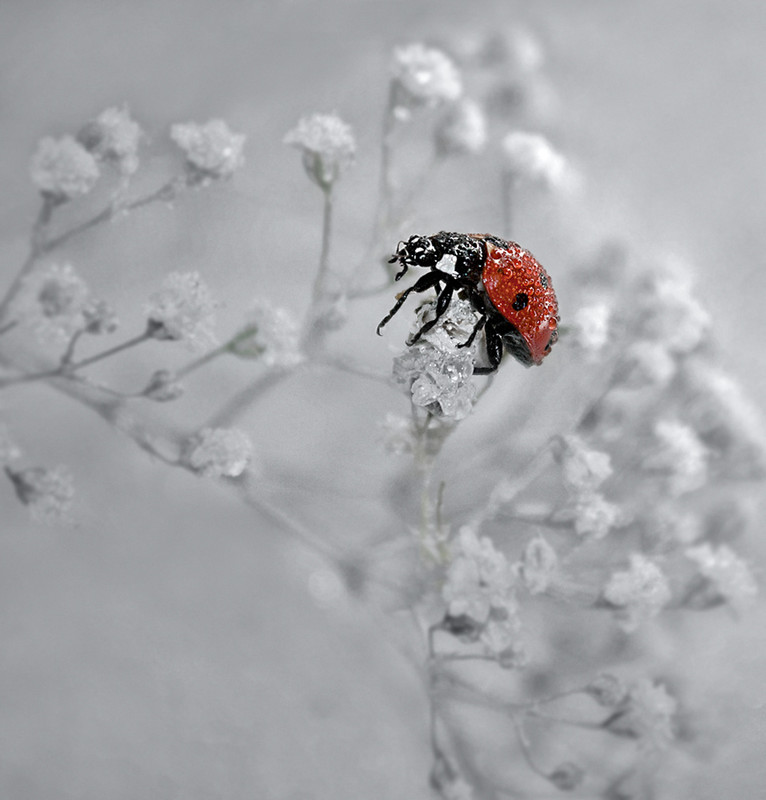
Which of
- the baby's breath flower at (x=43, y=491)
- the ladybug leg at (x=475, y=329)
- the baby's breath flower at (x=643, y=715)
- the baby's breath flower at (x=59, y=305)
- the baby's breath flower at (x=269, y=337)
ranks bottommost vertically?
the baby's breath flower at (x=643, y=715)

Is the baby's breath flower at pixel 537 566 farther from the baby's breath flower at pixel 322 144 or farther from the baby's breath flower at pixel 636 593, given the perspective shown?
the baby's breath flower at pixel 322 144

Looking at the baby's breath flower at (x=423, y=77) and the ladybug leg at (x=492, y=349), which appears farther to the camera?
→ the baby's breath flower at (x=423, y=77)

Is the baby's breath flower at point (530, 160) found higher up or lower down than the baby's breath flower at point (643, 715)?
higher up

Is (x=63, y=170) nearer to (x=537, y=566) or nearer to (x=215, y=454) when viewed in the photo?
(x=215, y=454)

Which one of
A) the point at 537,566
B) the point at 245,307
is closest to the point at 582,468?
the point at 537,566

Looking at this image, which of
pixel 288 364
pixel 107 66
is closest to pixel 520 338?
pixel 288 364

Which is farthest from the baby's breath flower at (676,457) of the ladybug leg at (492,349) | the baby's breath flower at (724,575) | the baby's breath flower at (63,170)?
the baby's breath flower at (63,170)

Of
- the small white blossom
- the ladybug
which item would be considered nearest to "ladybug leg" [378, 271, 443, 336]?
the ladybug
